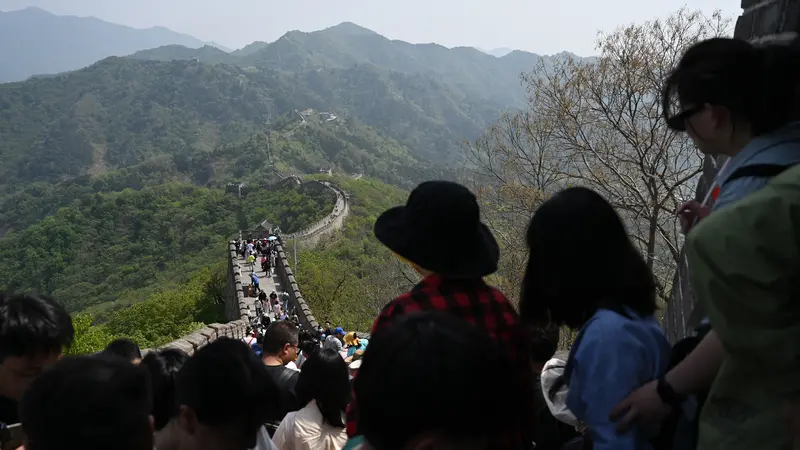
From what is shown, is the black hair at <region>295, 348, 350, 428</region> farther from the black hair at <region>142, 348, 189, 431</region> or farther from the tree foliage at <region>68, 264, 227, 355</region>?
the tree foliage at <region>68, 264, 227, 355</region>

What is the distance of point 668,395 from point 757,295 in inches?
19.7

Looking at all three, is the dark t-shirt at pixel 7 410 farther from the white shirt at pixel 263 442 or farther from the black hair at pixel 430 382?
the black hair at pixel 430 382

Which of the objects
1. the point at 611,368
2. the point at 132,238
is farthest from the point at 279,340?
the point at 132,238

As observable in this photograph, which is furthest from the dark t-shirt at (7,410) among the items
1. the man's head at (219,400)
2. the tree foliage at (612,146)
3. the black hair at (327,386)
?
the tree foliage at (612,146)

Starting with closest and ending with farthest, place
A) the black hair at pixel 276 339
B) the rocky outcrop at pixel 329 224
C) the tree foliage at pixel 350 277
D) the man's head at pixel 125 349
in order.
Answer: the man's head at pixel 125 349 < the black hair at pixel 276 339 < the tree foliage at pixel 350 277 < the rocky outcrop at pixel 329 224

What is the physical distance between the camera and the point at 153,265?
39.0m

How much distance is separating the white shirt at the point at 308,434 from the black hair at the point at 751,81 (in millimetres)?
2157

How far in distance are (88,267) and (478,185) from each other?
3669 centimetres

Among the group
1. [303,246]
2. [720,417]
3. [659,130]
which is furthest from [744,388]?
[303,246]

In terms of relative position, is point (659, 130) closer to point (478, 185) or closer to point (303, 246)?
point (478, 185)

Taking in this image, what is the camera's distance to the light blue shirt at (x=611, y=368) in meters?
1.52

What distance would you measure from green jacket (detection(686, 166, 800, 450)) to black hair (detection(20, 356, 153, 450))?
141 centimetres

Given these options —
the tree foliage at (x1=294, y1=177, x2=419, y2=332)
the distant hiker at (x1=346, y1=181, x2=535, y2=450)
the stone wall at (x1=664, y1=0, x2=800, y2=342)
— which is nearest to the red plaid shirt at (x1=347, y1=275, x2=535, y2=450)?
the distant hiker at (x1=346, y1=181, x2=535, y2=450)

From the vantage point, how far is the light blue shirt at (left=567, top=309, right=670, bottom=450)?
4.99 feet
